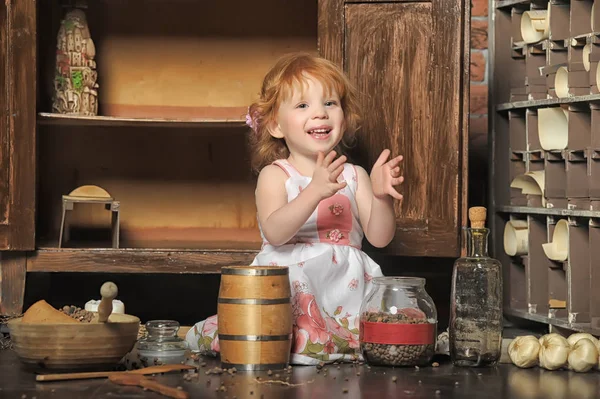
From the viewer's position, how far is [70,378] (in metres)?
2.07

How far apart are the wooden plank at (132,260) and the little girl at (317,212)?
1.05 feet

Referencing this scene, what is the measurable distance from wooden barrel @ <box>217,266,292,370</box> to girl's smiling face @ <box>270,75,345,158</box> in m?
0.48

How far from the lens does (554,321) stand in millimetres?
2865

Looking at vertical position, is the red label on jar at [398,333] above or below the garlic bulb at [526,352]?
above

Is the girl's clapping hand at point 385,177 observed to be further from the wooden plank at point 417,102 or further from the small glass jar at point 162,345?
the small glass jar at point 162,345

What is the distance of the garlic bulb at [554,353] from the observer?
Answer: 2271 millimetres

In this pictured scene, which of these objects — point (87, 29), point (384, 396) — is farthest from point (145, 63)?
point (384, 396)

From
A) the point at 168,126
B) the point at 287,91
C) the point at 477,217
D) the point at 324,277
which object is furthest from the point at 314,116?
the point at 168,126

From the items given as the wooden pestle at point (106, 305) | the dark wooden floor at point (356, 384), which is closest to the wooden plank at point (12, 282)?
the dark wooden floor at point (356, 384)

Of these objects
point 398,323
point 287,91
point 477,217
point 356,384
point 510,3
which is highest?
point 510,3

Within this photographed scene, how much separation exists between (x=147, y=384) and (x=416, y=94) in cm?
133

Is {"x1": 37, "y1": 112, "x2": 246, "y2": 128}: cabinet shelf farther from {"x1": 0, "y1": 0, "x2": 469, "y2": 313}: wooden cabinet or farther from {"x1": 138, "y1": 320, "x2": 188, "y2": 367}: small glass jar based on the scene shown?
{"x1": 138, "y1": 320, "x2": 188, "y2": 367}: small glass jar

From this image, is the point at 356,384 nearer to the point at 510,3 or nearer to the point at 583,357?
the point at 583,357

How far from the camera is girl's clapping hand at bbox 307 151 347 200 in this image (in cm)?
228
